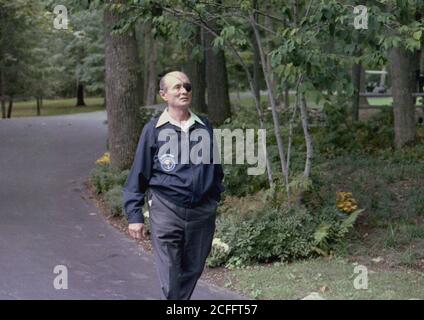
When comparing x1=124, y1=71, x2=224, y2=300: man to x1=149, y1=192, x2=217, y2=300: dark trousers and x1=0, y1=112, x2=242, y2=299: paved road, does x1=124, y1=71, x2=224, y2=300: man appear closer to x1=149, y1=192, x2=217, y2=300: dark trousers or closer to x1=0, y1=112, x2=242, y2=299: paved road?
x1=149, y1=192, x2=217, y2=300: dark trousers

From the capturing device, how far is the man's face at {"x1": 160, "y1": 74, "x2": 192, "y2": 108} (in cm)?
492

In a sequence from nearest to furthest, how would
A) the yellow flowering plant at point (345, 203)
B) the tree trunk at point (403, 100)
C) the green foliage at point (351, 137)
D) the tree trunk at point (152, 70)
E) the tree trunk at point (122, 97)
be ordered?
the yellow flowering plant at point (345, 203), the tree trunk at point (122, 97), the tree trunk at point (403, 100), the green foliage at point (351, 137), the tree trunk at point (152, 70)

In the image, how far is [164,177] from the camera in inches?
195

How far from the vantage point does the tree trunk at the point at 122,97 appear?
1238 cm

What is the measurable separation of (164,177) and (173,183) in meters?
0.09

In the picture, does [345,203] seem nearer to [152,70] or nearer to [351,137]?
[351,137]

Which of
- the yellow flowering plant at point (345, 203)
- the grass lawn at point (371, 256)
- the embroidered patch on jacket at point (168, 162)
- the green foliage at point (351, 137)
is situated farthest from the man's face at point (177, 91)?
the green foliage at point (351, 137)

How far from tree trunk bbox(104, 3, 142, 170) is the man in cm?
749

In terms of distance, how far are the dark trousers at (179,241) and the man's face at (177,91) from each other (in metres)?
0.71

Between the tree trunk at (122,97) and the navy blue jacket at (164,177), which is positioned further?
the tree trunk at (122,97)

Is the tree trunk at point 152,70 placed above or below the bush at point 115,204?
above

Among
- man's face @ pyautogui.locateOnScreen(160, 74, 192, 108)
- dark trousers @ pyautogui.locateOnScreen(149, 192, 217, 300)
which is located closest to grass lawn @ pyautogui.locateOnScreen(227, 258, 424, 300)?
dark trousers @ pyautogui.locateOnScreen(149, 192, 217, 300)

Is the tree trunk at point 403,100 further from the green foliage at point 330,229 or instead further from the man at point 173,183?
the man at point 173,183

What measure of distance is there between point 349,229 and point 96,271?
10.3 ft
